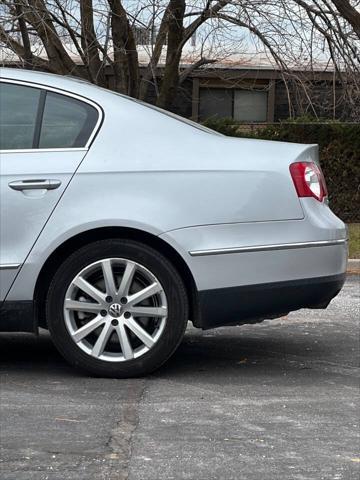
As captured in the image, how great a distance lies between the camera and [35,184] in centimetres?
499

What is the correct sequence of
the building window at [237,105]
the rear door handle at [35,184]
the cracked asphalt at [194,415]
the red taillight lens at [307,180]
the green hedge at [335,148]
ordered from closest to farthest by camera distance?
1. the cracked asphalt at [194,415]
2. the rear door handle at [35,184]
3. the red taillight lens at [307,180]
4. the green hedge at [335,148]
5. the building window at [237,105]

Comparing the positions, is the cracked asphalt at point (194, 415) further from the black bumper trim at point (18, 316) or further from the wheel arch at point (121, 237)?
the wheel arch at point (121, 237)

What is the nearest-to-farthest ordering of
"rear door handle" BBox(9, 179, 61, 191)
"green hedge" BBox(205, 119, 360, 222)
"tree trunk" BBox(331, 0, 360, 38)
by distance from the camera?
"rear door handle" BBox(9, 179, 61, 191)
"tree trunk" BBox(331, 0, 360, 38)
"green hedge" BBox(205, 119, 360, 222)

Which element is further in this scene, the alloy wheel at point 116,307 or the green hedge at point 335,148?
the green hedge at point 335,148

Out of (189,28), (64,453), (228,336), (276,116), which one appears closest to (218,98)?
(276,116)

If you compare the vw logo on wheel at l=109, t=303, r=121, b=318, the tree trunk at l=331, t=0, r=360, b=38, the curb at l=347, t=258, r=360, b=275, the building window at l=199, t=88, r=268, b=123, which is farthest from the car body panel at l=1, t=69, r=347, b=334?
the building window at l=199, t=88, r=268, b=123

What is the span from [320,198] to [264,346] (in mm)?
1325

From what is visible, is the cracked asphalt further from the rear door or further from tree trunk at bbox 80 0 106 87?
tree trunk at bbox 80 0 106 87

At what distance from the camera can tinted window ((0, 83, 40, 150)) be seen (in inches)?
202

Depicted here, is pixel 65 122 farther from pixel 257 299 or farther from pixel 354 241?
pixel 354 241

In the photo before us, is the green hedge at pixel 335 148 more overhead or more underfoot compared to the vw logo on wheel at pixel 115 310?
more underfoot

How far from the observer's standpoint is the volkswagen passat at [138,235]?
500 centimetres

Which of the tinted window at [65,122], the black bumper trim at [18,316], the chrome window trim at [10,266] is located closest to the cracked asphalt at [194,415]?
the black bumper trim at [18,316]

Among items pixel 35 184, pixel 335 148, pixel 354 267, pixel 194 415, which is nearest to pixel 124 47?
pixel 335 148
